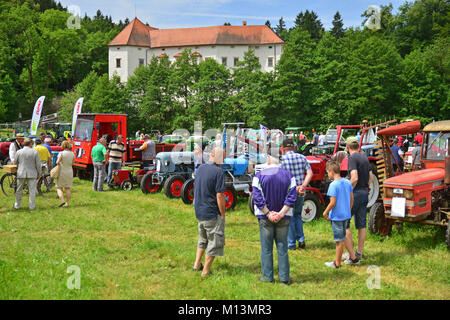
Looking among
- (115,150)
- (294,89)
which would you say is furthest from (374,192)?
(294,89)

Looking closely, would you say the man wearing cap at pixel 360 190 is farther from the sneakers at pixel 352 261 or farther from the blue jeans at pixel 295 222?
the blue jeans at pixel 295 222

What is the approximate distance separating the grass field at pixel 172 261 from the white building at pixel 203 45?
67706 mm

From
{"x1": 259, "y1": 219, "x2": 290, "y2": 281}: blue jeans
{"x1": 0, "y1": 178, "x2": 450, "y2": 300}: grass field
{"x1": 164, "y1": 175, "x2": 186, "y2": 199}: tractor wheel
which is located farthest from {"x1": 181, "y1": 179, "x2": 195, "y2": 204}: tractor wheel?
{"x1": 259, "y1": 219, "x2": 290, "y2": 281}: blue jeans

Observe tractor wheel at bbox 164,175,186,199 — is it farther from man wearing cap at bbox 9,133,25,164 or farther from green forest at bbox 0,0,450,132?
green forest at bbox 0,0,450,132

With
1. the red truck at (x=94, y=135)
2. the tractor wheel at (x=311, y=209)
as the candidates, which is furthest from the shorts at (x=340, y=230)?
the red truck at (x=94, y=135)

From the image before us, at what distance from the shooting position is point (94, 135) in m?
15.5

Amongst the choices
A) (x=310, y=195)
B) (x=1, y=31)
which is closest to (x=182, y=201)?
(x=310, y=195)

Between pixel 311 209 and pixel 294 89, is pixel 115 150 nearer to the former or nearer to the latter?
pixel 311 209

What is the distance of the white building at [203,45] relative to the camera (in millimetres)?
74688

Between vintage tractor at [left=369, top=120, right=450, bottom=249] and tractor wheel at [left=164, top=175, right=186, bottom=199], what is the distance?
620cm

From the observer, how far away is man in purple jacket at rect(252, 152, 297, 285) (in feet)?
17.7

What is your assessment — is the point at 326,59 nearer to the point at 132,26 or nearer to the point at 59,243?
the point at 132,26

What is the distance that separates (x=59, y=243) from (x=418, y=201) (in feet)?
20.7

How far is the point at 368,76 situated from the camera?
1917 inches
